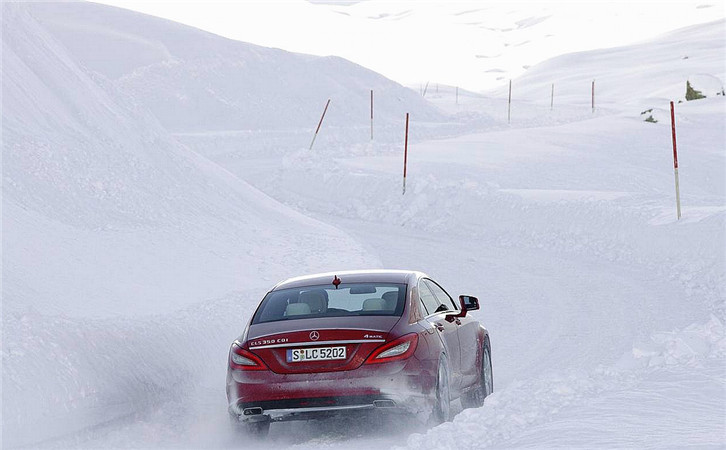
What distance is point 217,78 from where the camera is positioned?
55.4m

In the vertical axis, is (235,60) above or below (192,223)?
above

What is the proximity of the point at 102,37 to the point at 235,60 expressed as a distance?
327 inches

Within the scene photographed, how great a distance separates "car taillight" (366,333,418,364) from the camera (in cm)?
809

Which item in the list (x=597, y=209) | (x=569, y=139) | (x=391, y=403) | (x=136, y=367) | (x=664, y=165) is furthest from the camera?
(x=569, y=139)

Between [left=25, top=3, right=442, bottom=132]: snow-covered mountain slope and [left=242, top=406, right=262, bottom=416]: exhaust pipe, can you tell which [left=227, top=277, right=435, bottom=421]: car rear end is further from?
[left=25, top=3, right=442, bottom=132]: snow-covered mountain slope

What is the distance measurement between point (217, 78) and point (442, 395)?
48177mm

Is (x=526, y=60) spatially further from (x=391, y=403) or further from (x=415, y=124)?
(x=391, y=403)

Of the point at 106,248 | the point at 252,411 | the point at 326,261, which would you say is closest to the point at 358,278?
the point at 252,411

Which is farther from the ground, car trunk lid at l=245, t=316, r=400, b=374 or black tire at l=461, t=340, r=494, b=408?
car trunk lid at l=245, t=316, r=400, b=374

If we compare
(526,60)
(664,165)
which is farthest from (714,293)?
(526,60)

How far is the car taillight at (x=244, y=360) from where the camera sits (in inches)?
323

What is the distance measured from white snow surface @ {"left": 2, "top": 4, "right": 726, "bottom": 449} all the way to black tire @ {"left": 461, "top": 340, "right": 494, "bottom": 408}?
A: 0.43 ft

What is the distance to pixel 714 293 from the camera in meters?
16.2

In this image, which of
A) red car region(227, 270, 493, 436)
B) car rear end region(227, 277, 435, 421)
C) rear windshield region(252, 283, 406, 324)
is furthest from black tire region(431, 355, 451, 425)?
rear windshield region(252, 283, 406, 324)
